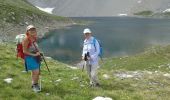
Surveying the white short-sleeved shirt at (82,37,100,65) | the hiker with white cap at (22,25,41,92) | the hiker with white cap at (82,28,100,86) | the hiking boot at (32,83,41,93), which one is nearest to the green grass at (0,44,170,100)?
the hiking boot at (32,83,41,93)

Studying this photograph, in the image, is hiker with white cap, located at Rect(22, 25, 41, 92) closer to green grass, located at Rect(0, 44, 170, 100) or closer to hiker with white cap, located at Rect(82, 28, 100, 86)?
green grass, located at Rect(0, 44, 170, 100)

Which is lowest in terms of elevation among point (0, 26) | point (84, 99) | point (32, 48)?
point (84, 99)

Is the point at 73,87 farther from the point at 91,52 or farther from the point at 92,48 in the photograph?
the point at 92,48

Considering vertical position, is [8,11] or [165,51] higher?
[8,11]

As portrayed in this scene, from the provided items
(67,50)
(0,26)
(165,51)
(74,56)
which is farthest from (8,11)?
(165,51)

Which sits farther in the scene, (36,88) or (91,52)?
(91,52)

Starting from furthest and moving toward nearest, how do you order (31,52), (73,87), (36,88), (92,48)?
1. (92,48)
2. (73,87)
3. (36,88)
4. (31,52)

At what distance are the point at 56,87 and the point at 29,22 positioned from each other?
12352cm

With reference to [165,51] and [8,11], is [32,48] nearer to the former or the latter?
[165,51]

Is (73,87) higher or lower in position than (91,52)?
lower

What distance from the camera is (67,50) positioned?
92375 millimetres

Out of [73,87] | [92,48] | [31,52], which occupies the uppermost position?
[92,48]

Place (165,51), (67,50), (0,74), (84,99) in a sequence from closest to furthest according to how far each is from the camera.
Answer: (84,99)
(0,74)
(165,51)
(67,50)

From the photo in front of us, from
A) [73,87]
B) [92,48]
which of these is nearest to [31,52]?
[73,87]
